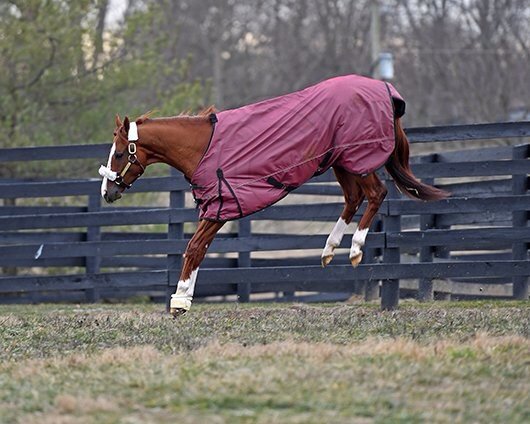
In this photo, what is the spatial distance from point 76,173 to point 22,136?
1051 millimetres

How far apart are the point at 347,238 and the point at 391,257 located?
1399mm

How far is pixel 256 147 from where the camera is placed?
898 centimetres

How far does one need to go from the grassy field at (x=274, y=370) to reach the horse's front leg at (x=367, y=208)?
0.66 metres

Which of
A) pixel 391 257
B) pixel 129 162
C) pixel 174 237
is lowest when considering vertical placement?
pixel 391 257

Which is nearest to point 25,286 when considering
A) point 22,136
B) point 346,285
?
point 346,285

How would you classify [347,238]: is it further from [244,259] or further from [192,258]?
[192,258]

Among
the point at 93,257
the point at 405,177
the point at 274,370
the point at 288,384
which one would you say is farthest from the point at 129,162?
the point at 93,257

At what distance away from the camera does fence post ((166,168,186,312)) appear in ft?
34.9

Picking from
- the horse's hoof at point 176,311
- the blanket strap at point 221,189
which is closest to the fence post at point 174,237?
the horse's hoof at point 176,311

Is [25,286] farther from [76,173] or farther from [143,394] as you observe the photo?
[143,394]

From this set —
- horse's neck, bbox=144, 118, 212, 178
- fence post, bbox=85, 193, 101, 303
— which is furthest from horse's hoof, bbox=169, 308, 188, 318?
fence post, bbox=85, 193, 101, 303

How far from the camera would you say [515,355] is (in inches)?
257

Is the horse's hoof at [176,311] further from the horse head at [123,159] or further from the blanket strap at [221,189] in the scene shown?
the horse head at [123,159]

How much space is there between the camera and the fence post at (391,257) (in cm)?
998
